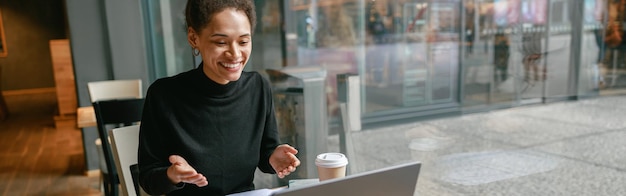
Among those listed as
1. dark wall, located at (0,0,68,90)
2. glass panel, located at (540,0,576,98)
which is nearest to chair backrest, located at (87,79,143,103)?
glass panel, located at (540,0,576,98)

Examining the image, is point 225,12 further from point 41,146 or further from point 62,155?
point 41,146

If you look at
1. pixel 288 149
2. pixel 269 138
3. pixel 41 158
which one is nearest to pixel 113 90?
pixel 41 158

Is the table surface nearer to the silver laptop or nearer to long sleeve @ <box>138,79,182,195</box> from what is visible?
long sleeve @ <box>138,79,182,195</box>

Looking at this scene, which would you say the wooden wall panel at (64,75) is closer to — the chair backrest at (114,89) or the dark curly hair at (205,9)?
the chair backrest at (114,89)

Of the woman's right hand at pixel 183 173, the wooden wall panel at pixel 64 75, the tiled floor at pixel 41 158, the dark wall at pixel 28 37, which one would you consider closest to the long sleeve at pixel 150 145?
the woman's right hand at pixel 183 173

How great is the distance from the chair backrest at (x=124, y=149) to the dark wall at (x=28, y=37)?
7848 millimetres

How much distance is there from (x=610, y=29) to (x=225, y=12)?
6.13 m

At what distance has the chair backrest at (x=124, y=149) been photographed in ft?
5.97

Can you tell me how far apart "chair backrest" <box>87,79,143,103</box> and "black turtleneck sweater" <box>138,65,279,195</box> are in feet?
8.45

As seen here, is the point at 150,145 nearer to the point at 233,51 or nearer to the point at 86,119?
the point at 233,51

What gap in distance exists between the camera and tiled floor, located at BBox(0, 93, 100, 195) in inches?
147

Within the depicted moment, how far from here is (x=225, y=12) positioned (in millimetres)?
1082

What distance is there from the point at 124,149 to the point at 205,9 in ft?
3.22

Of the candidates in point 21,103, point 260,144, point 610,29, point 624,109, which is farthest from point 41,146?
point 610,29
